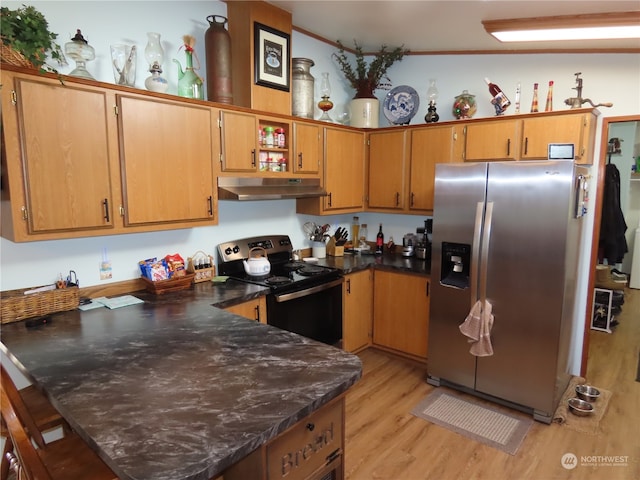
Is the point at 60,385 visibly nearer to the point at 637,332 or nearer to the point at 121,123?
the point at 121,123

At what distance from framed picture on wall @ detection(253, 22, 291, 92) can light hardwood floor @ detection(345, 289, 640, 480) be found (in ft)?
8.12

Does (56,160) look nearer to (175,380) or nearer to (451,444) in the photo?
(175,380)

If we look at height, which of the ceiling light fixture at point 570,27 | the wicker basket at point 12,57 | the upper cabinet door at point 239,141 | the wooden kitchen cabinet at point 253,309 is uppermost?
the ceiling light fixture at point 570,27

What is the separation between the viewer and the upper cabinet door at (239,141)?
264 centimetres

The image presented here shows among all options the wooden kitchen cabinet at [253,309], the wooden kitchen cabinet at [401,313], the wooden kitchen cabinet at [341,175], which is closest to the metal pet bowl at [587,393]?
the wooden kitchen cabinet at [401,313]

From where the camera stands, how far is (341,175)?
3.62 meters

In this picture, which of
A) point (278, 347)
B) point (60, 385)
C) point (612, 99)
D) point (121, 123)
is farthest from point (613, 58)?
point (60, 385)

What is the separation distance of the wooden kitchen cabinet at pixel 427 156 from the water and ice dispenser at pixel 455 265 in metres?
0.66

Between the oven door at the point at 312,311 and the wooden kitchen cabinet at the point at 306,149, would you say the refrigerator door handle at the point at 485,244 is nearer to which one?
the oven door at the point at 312,311

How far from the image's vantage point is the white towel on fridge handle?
274cm

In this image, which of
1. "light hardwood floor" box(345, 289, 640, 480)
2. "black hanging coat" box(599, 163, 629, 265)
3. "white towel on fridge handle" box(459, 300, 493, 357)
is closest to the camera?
"light hardwood floor" box(345, 289, 640, 480)

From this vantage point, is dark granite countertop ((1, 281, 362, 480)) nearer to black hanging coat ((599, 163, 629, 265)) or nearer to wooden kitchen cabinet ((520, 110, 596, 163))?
wooden kitchen cabinet ((520, 110, 596, 163))

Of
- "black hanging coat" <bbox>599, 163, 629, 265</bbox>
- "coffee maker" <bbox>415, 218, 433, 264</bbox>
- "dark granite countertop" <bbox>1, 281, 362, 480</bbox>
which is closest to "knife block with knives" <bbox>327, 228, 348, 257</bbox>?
"coffee maker" <bbox>415, 218, 433, 264</bbox>

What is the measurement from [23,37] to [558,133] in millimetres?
3259
